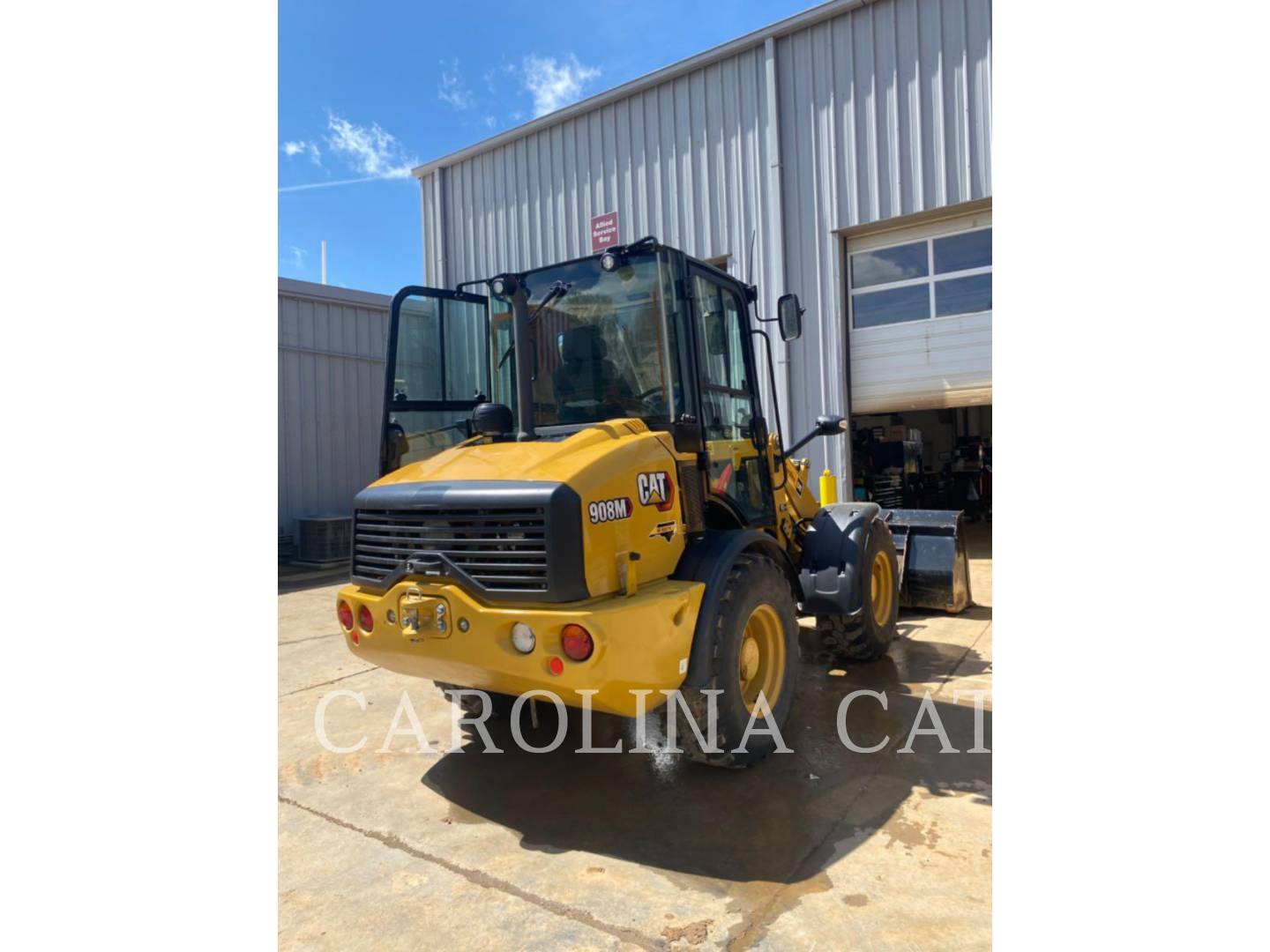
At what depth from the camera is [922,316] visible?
397 inches

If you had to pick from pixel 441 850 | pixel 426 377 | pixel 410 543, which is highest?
pixel 426 377

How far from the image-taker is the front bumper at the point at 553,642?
118 inches

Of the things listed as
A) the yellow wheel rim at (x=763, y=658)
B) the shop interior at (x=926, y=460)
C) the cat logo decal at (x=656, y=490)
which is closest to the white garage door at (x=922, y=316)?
the shop interior at (x=926, y=460)

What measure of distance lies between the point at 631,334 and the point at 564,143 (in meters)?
10.3

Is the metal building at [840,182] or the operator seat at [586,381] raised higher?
the metal building at [840,182]

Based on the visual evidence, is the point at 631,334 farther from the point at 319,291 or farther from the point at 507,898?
the point at 319,291

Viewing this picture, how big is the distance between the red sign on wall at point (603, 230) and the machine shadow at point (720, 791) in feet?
31.0

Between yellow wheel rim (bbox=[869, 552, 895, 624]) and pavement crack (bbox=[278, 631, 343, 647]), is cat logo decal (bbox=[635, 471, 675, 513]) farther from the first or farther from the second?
pavement crack (bbox=[278, 631, 343, 647])

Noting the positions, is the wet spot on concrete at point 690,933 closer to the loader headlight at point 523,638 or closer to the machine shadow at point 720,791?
the machine shadow at point 720,791

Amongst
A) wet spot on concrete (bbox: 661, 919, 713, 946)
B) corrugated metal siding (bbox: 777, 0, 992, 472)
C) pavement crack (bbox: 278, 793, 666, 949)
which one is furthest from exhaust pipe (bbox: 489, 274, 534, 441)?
corrugated metal siding (bbox: 777, 0, 992, 472)

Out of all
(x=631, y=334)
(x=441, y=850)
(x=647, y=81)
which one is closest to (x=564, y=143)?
(x=647, y=81)

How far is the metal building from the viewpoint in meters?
9.55

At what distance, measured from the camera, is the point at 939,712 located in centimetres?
457

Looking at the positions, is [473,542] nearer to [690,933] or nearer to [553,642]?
[553,642]
